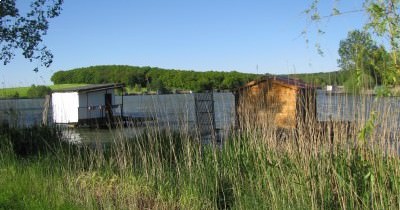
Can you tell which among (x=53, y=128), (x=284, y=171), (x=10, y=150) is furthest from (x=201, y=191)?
(x=53, y=128)

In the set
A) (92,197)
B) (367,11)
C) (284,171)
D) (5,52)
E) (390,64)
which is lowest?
(92,197)

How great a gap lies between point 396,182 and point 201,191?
280cm

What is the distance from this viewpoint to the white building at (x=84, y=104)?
36.7 meters

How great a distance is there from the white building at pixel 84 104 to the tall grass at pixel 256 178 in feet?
92.3

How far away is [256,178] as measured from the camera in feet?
22.1

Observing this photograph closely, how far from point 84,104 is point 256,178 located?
32.4m

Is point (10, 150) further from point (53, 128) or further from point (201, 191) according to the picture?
point (201, 191)

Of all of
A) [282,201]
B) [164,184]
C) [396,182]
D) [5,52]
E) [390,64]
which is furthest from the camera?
[5,52]

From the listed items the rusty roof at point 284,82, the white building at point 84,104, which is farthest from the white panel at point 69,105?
the rusty roof at point 284,82

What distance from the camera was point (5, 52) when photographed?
14.9m

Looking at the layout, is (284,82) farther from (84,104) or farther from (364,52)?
(84,104)

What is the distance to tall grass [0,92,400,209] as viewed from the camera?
18.2 ft

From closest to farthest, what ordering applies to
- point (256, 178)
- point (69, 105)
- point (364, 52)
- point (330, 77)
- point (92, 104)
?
1. point (364, 52)
2. point (330, 77)
3. point (256, 178)
4. point (69, 105)
5. point (92, 104)

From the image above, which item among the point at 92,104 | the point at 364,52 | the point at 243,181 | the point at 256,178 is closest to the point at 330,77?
the point at 256,178
